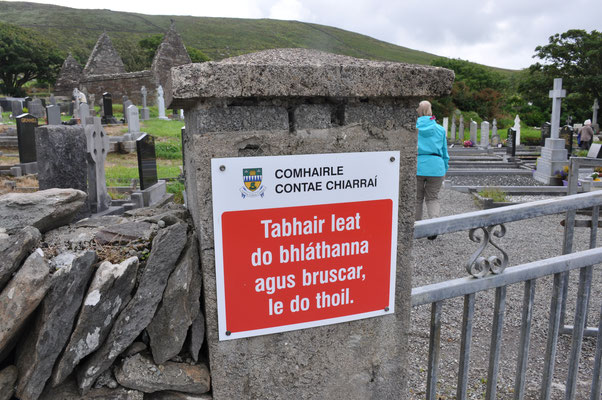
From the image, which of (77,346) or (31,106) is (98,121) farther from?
(31,106)

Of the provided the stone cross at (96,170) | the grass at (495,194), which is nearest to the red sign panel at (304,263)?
the stone cross at (96,170)

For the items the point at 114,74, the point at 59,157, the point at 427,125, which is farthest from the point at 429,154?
the point at 114,74

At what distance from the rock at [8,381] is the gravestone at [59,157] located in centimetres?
463

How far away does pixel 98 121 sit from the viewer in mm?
8594

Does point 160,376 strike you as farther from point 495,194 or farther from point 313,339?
point 495,194

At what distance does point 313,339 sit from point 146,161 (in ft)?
23.9

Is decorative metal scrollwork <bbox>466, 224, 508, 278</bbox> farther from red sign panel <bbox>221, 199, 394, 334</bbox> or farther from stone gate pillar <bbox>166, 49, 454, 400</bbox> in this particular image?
red sign panel <bbox>221, 199, 394, 334</bbox>

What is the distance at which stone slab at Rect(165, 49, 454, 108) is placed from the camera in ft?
5.00

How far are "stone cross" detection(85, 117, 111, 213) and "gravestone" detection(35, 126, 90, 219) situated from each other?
1516 millimetres

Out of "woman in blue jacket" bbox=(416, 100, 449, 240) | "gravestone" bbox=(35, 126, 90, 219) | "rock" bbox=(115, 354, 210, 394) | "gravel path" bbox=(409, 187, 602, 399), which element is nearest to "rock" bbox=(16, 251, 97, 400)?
"rock" bbox=(115, 354, 210, 394)

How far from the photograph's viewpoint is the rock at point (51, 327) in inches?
62.1

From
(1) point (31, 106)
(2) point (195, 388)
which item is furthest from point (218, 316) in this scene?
(1) point (31, 106)

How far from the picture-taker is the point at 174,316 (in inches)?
68.5

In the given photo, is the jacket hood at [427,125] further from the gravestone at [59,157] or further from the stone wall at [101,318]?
the stone wall at [101,318]
